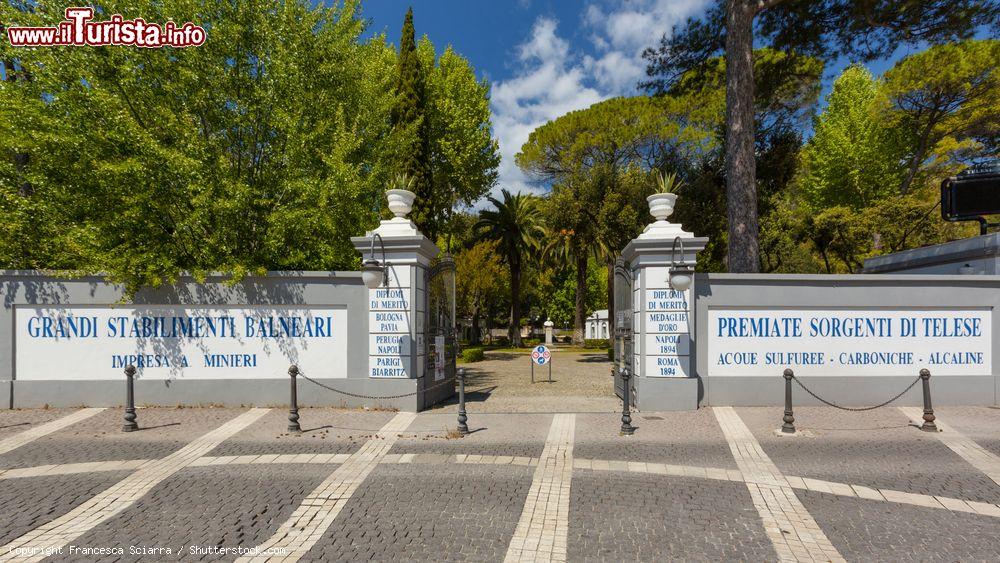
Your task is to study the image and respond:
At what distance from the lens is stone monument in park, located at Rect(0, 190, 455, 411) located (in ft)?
29.1

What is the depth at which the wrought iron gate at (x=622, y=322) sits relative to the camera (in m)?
10.0

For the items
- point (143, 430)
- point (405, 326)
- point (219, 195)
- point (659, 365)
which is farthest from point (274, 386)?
point (659, 365)

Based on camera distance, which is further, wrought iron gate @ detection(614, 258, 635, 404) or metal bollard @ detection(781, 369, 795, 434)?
wrought iron gate @ detection(614, 258, 635, 404)

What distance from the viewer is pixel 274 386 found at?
30.0 feet

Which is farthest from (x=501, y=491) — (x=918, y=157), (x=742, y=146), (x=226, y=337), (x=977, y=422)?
(x=918, y=157)

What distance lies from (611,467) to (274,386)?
21.8ft

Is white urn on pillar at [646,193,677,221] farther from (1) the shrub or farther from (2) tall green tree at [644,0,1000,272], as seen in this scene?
(1) the shrub

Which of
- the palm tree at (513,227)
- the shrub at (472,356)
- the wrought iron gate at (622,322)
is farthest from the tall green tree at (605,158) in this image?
the wrought iron gate at (622,322)

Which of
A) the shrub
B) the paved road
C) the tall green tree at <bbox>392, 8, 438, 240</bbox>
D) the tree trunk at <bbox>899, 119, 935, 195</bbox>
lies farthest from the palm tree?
the tree trunk at <bbox>899, 119, 935, 195</bbox>

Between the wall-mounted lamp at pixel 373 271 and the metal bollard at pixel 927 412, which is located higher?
the wall-mounted lamp at pixel 373 271

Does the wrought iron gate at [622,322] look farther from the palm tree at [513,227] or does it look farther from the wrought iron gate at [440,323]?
the palm tree at [513,227]

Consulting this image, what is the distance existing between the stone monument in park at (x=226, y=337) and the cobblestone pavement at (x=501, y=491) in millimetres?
995

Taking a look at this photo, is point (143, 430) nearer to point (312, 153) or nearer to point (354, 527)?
point (354, 527)

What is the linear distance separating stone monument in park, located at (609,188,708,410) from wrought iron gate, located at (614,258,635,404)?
1.95 feet
